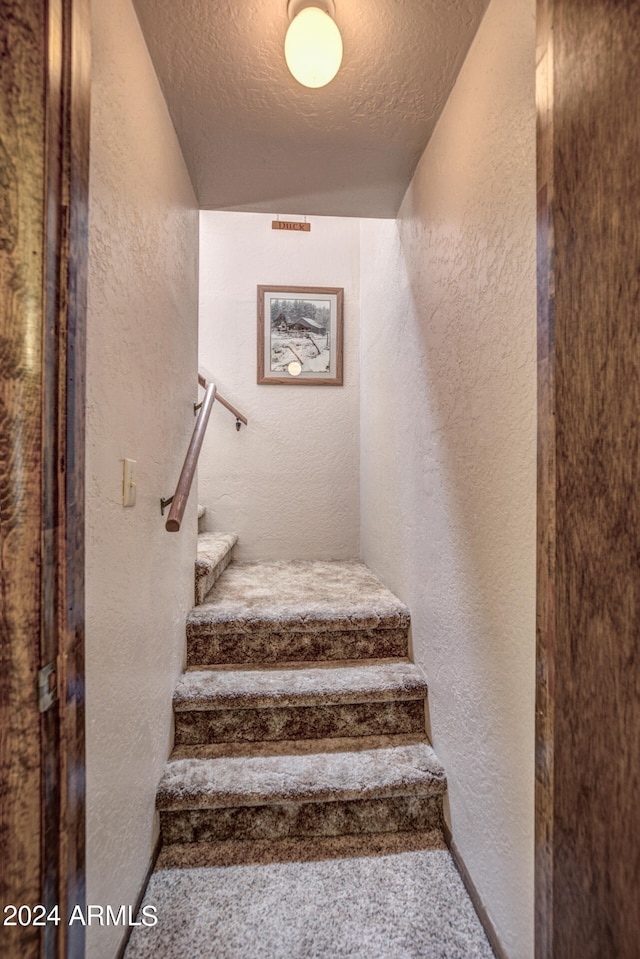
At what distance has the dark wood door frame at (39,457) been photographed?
1.69ft

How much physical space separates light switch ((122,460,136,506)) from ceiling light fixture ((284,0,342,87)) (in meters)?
1.03

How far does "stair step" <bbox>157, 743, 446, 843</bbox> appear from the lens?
127cm

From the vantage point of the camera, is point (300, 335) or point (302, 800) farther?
point (300, 335)

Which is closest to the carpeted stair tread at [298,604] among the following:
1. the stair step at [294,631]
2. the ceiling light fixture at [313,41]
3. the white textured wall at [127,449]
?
the stair step at [294,631]

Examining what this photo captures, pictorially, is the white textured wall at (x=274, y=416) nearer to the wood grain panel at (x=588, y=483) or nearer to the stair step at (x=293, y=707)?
the stair step at (x=293, y=707)

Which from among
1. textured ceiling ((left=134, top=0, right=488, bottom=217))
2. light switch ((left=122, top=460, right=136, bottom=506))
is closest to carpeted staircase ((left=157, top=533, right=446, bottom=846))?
light switch ((left=122, top=460, right=136, bottom=506))

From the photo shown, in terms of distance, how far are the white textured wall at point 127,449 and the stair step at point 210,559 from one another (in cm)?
38

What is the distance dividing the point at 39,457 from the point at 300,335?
2.50 m

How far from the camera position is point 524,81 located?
86cm

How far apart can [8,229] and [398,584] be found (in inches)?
70.4

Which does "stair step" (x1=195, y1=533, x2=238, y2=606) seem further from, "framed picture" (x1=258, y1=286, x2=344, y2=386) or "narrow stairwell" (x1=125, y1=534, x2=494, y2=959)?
"framed picture" (x1=258, y1=286, x2=344, y2=386)

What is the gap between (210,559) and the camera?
77.4 inches

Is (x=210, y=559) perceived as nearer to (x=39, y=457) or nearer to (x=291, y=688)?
(x=291, y=688)

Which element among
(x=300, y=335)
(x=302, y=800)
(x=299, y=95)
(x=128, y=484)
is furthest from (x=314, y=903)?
(x=300, y=335)
